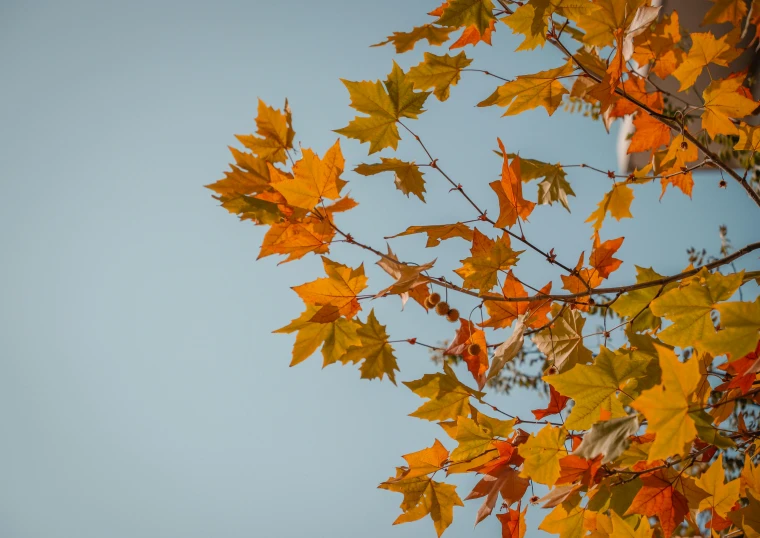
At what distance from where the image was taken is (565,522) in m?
1.16

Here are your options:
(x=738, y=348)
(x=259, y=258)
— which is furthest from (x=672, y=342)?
(x=259, y=258)

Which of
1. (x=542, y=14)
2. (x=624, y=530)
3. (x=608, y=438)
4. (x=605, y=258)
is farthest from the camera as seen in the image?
(x=605, y=258)

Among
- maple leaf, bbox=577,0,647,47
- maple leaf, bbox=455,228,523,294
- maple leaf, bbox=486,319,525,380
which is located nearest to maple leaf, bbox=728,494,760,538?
maple leaf, bbox=486,319,525,380

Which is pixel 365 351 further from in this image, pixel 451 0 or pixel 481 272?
pixel 451 0

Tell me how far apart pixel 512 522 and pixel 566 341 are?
44cm

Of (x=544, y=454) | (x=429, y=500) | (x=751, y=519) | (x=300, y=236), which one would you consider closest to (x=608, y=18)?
(x=300, y=236)

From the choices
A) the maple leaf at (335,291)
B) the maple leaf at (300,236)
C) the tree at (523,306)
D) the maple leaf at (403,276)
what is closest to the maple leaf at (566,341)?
the tree at (523,306)

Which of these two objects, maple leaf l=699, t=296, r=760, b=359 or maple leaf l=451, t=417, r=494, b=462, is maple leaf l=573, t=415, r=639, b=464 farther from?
maple leaf l=451, t=417, r=494, b=462

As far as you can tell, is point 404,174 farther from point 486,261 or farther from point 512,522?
point 512,522

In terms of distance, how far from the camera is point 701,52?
143 cm

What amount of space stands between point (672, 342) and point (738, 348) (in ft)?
0.58

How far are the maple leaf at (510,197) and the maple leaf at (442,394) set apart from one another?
0.38 m

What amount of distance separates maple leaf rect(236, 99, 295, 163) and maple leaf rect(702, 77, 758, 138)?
1044mm

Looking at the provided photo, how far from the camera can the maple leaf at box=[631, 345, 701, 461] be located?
26.7 inches
